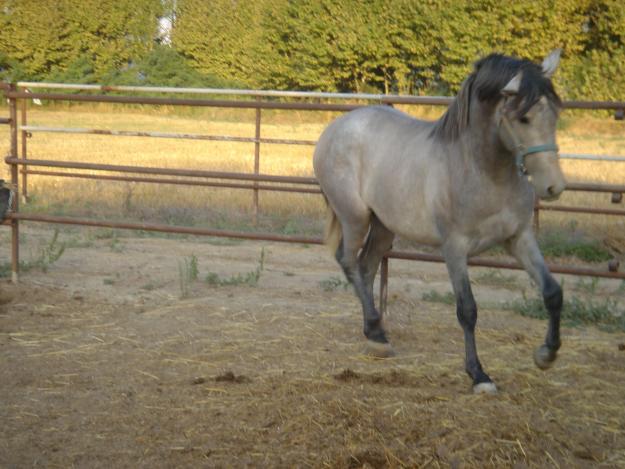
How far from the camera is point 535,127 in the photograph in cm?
390

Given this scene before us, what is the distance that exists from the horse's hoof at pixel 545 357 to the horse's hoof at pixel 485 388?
0.27 meters

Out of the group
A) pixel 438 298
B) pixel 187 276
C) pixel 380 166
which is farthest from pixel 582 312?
pixel 187 276

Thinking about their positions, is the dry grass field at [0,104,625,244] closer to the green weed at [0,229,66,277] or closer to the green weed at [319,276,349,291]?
the green weed at [319,276,349,291]

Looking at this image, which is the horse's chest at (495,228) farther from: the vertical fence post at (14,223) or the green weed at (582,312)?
the vertical fence post at (14,223)

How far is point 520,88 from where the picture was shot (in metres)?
3.91

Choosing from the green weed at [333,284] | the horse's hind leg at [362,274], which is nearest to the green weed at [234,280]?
the green weed at [333,284]

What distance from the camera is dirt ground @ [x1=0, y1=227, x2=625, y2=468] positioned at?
349 centimetres

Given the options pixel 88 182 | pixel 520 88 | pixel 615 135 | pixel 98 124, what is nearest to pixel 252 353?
pixel 520 88

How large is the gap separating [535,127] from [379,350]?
176cm

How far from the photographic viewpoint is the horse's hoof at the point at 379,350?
5078 millimetres

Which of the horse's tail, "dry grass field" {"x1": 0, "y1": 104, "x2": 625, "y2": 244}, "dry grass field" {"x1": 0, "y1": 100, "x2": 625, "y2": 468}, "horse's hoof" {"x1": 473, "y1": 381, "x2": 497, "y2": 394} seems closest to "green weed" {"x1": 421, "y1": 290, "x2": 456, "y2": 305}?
"dry grass field" {"x1": 0, "y1": 100, "x2": 625, "y2": 468}

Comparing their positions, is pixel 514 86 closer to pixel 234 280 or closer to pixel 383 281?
pixel 383 281

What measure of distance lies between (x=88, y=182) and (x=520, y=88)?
9.72 metres

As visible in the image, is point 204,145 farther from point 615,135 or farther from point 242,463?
point 242,463
